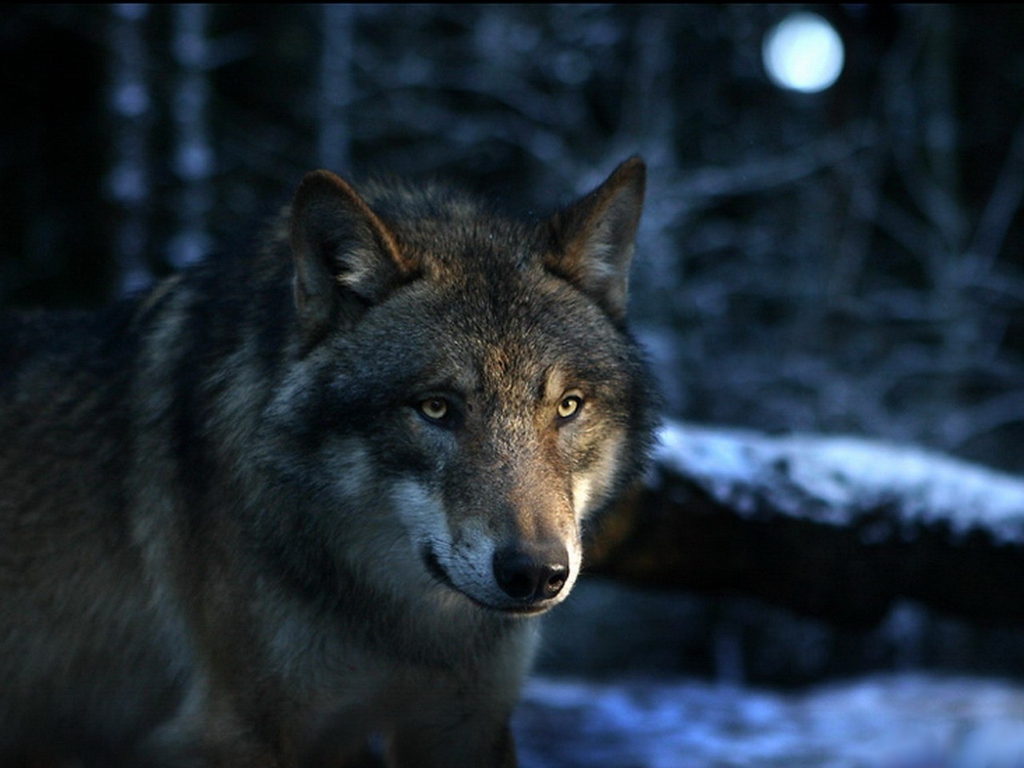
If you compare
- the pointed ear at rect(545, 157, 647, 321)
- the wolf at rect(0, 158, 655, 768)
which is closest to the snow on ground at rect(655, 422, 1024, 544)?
the pointed ear at rect(545, 157, 647, 321)

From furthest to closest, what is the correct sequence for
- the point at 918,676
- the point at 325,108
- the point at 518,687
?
the point at 325,108 → the point at 918,676 → the point at 518,687

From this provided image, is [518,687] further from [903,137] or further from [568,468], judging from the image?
[903,137]

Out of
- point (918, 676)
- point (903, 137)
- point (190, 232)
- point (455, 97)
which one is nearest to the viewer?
point (918, 676)

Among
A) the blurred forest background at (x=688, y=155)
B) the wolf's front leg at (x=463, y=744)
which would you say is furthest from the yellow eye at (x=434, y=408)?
the blurred forest background at (x=688, y=155)

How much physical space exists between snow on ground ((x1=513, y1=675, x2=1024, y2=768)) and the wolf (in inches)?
58.8

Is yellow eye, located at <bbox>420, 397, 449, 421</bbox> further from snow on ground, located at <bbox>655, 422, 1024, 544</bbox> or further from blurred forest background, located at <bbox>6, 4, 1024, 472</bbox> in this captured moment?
blurred forest background, located at <bbox>6, 4, 1024, 472</bbox>

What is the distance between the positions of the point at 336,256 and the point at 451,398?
49 cm

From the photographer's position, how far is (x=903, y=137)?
9.62 meters

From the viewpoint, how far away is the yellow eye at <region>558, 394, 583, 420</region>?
2.68 meters

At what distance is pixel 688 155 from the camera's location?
1012cm

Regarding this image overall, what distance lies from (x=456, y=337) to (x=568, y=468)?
435 mm

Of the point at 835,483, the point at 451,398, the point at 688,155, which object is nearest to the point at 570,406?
the point at 451,398

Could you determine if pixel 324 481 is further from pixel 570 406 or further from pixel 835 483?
pixel 835 483

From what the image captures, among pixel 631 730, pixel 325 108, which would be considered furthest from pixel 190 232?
pixel 631 730
